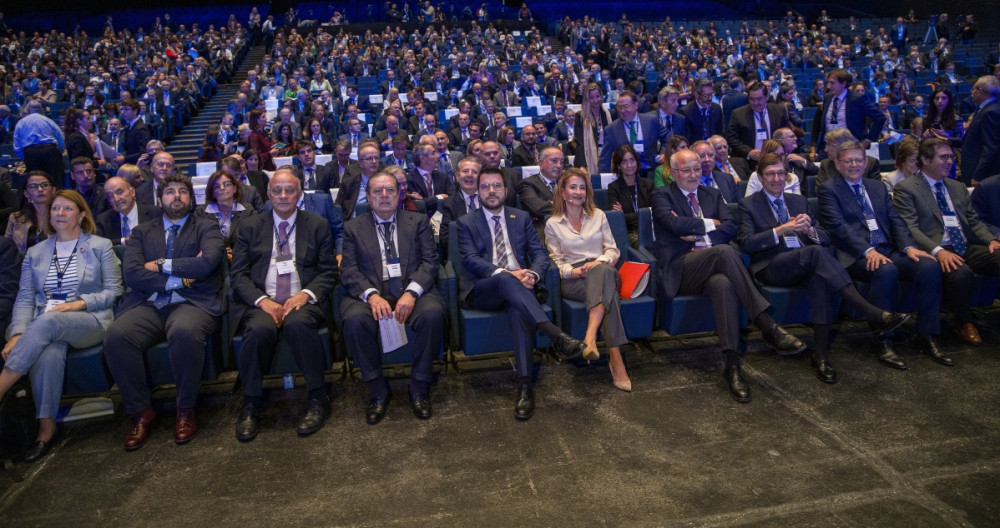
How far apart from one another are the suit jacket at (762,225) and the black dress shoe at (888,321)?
545mm

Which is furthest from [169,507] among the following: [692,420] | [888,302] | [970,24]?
[970,24]

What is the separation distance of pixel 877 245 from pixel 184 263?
11.8 feet

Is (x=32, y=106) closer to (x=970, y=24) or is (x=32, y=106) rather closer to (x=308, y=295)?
(x=308, y=295)

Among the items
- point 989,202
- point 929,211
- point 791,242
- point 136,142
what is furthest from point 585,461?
point 136,142

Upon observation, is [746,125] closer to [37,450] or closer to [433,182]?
[433,182]

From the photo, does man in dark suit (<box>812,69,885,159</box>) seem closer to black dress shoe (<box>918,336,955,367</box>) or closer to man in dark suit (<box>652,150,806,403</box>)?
black dress shoe (<box>918,336,955,367</box>)

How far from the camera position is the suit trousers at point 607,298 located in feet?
9.48

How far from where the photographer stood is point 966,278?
10.5 ft

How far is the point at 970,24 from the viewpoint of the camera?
13766 mm

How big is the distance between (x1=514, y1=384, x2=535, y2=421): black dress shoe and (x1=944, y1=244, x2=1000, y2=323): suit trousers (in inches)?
92.6

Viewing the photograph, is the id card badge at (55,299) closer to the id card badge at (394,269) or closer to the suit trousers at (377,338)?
the suit trousers at (377,338)

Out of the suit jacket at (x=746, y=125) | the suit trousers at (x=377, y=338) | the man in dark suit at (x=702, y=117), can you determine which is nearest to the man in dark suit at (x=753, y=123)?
the suit jacket at (x=746, y=125)

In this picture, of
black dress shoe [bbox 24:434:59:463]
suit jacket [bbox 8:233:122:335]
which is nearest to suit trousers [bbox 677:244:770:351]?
suit jacket [bbox 8:233:122:335]

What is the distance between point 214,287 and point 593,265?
1.85 m
